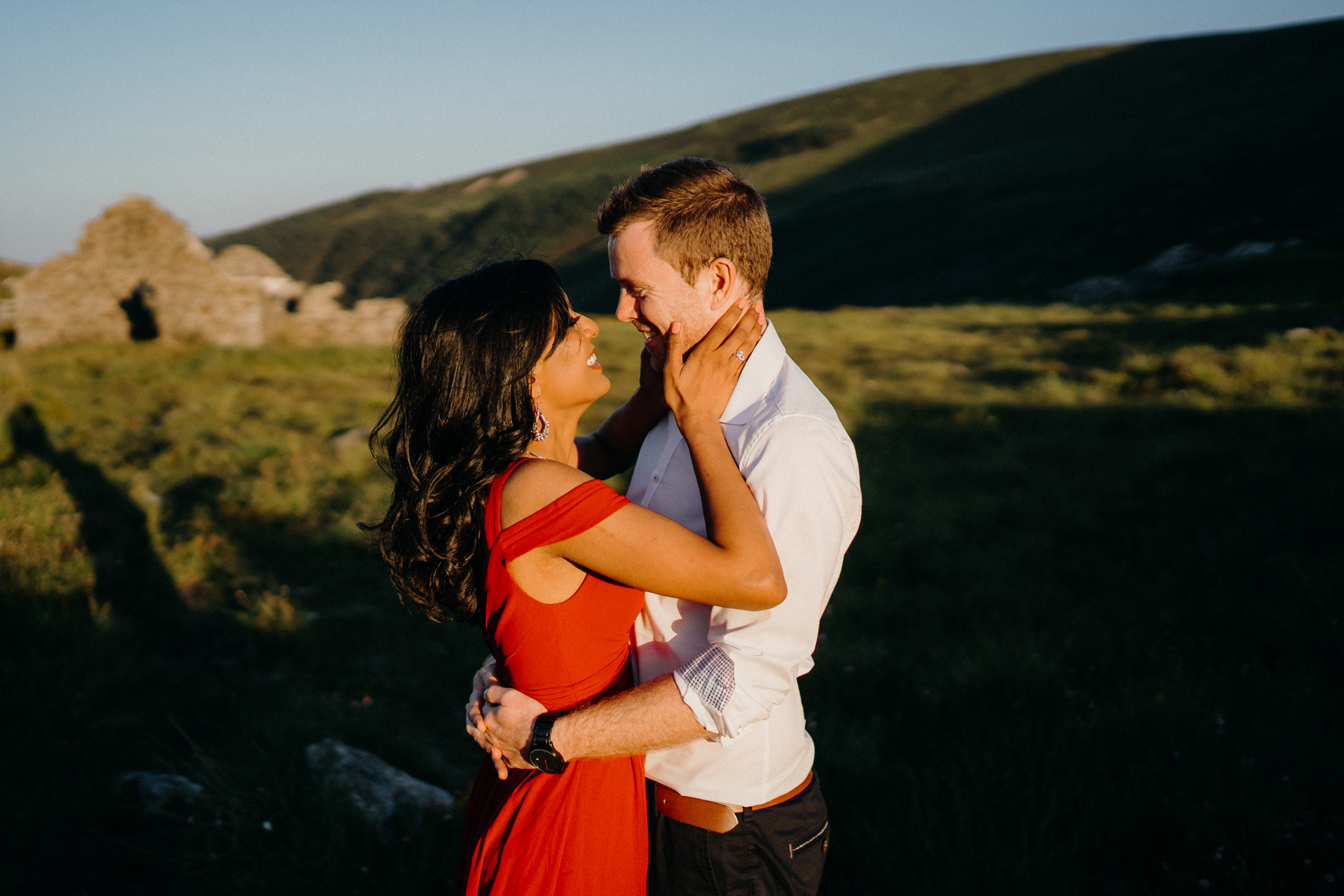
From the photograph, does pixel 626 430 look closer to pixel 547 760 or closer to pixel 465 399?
pixel 465 399

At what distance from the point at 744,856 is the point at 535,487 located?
1.16 meters

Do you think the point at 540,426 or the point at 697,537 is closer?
the point at 697,537

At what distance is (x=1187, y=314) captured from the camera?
20438 mm

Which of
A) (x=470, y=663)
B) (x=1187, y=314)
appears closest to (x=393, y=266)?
(x=1187, y=314)

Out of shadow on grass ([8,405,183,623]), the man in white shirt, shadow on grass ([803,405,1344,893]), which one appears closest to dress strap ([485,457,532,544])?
the man in white shirt

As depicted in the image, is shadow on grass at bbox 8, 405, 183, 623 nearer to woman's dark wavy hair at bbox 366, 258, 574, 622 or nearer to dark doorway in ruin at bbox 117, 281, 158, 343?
woman's dark wavy hair at bbox 366, 258, 574, 622

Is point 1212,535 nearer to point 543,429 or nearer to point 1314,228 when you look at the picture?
point 543,429

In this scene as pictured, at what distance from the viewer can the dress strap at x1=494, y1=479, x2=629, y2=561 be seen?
1.93 meters

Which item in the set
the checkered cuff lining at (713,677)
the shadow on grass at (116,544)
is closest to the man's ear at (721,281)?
the checkered cuff lining at (713,677)

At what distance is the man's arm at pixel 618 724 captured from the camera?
1.90 metres

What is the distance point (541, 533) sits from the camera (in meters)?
1.96

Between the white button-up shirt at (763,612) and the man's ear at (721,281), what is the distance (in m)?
0.16

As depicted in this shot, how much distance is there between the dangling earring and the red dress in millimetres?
184

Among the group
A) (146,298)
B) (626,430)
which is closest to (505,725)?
(626,430)
